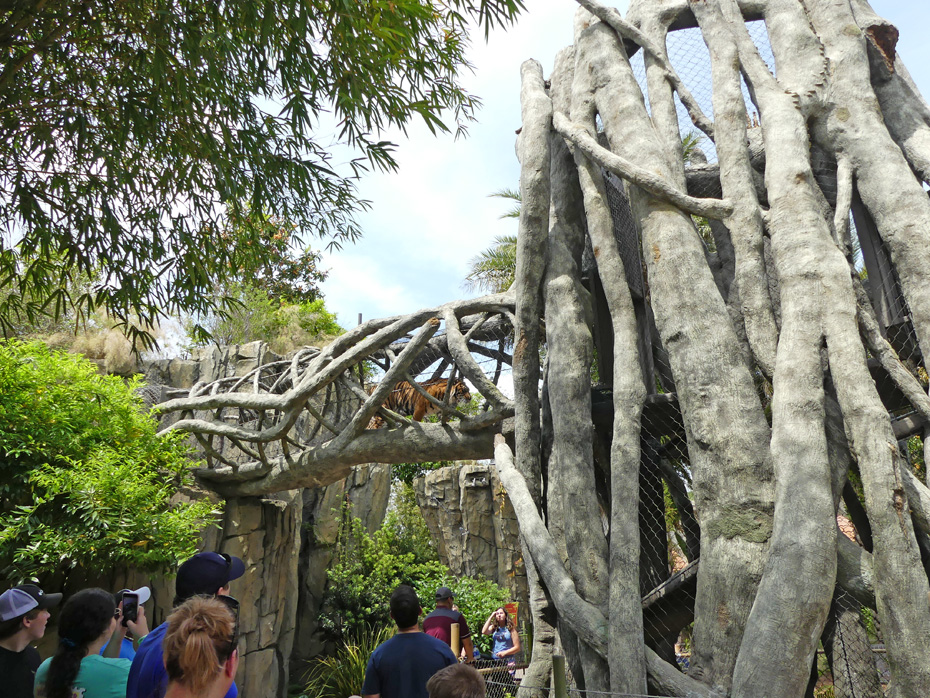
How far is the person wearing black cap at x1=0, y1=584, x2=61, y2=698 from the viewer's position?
263 centimetres

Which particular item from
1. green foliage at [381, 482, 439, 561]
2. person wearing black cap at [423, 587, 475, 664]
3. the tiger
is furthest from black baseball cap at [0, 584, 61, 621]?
green foliage at [381, 482, 439, 561]

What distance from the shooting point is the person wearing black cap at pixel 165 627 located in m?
2.04

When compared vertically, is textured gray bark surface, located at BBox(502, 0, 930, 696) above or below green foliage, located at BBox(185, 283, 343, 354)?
below

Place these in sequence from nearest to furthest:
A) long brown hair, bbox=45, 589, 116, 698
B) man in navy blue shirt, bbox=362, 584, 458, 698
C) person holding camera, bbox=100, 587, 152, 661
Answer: long brown hair, bbox=45, 589, 116, 698 < man in navy blue shirt, bbox=362, 584, 458, 698 < person holding camera, bbox=100, 587, 152, 661

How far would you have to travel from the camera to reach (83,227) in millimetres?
4492

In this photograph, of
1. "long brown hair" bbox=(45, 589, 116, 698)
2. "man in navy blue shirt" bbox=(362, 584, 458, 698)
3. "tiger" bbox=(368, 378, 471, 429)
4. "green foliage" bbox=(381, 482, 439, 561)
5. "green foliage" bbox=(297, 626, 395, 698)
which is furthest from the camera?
"green foliage" bbox=(381, 482, 439, 561)

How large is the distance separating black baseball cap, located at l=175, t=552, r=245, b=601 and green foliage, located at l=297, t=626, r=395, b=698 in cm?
794

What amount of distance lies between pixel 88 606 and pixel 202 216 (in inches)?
127

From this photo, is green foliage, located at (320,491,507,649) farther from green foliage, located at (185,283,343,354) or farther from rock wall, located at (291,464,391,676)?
green foliage, located at (185,283,343,354)

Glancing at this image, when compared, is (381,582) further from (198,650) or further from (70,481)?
(198,650)

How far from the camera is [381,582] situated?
1216 cm

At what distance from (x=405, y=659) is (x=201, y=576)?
855 mm

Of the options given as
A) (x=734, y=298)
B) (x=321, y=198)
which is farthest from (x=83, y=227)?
(x=734, y=298)

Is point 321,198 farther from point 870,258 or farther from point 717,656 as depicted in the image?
point 717,656
